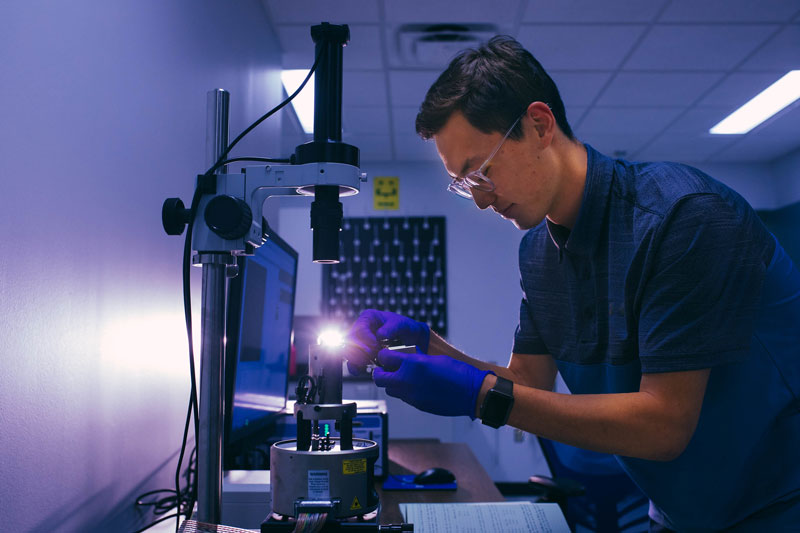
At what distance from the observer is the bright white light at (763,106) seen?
3.34 meters

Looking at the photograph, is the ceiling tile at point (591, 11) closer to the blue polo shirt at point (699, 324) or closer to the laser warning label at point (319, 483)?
the blue polo shirt at point (699, 324)

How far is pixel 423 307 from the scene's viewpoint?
4395 millimetres

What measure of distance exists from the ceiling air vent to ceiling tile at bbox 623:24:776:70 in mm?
879

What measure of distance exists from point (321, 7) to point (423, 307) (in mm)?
2482

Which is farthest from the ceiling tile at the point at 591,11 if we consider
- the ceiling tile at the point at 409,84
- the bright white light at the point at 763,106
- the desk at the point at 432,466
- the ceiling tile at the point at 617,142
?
the desk at the point at 432,466

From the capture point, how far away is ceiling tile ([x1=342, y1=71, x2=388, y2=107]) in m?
3.21

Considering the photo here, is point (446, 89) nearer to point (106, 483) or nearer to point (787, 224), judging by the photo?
point (106, 483)

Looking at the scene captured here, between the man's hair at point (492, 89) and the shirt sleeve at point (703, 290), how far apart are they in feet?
1.16

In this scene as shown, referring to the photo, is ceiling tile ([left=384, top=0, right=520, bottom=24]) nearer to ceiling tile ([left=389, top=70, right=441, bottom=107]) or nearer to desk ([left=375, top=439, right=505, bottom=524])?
ceiling tile ([left=389, top=70, right=441, bottom=107])

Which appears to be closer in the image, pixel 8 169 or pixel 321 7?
pixel 8 169

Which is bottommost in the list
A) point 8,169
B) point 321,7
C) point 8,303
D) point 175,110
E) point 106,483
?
point 106,483

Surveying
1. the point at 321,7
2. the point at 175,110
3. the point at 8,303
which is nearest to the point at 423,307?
the point at 321,7

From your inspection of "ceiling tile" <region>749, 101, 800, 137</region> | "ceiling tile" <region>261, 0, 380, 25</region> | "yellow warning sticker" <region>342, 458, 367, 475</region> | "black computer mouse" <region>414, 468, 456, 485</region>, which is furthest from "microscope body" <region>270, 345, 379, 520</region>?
"ceiling tile" <region>749, 101, 800, 137</region>

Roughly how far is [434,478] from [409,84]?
2.57 m
